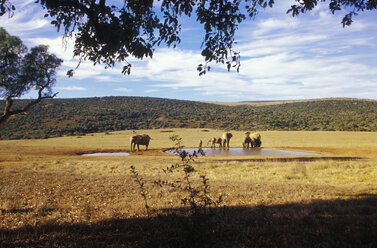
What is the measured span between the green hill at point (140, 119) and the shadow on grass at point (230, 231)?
55.6 metres

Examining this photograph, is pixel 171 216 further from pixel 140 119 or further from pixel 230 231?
pixel 140 119

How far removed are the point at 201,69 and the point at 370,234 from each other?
5167mm

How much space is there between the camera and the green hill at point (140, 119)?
64.5m

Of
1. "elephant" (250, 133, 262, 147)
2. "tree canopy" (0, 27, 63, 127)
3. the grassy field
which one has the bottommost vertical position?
"elephant" (250, 133, 262, 147)

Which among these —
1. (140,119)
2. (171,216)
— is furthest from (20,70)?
(140,119)

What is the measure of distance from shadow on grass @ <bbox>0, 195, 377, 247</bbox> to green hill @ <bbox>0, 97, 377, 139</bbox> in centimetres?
5557

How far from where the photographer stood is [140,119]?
8731 cm

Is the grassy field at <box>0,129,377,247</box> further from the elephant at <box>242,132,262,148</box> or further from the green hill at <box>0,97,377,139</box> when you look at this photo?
the green hill at <box>0,97,377,139</box>

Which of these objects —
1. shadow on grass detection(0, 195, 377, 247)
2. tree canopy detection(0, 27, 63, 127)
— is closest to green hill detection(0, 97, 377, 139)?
tree canopy detection(0, 27, 63, 127)

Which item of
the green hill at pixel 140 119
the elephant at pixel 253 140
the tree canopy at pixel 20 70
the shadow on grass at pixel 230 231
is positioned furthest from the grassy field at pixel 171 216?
the green hill at pixel 140 119

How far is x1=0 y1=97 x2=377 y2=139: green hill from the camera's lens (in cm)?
6450

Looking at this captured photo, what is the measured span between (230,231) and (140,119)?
84.2 m

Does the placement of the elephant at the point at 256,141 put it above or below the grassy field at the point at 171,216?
below

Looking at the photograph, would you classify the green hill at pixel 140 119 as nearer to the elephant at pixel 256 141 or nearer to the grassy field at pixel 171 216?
the elephant at pixel 256 141
